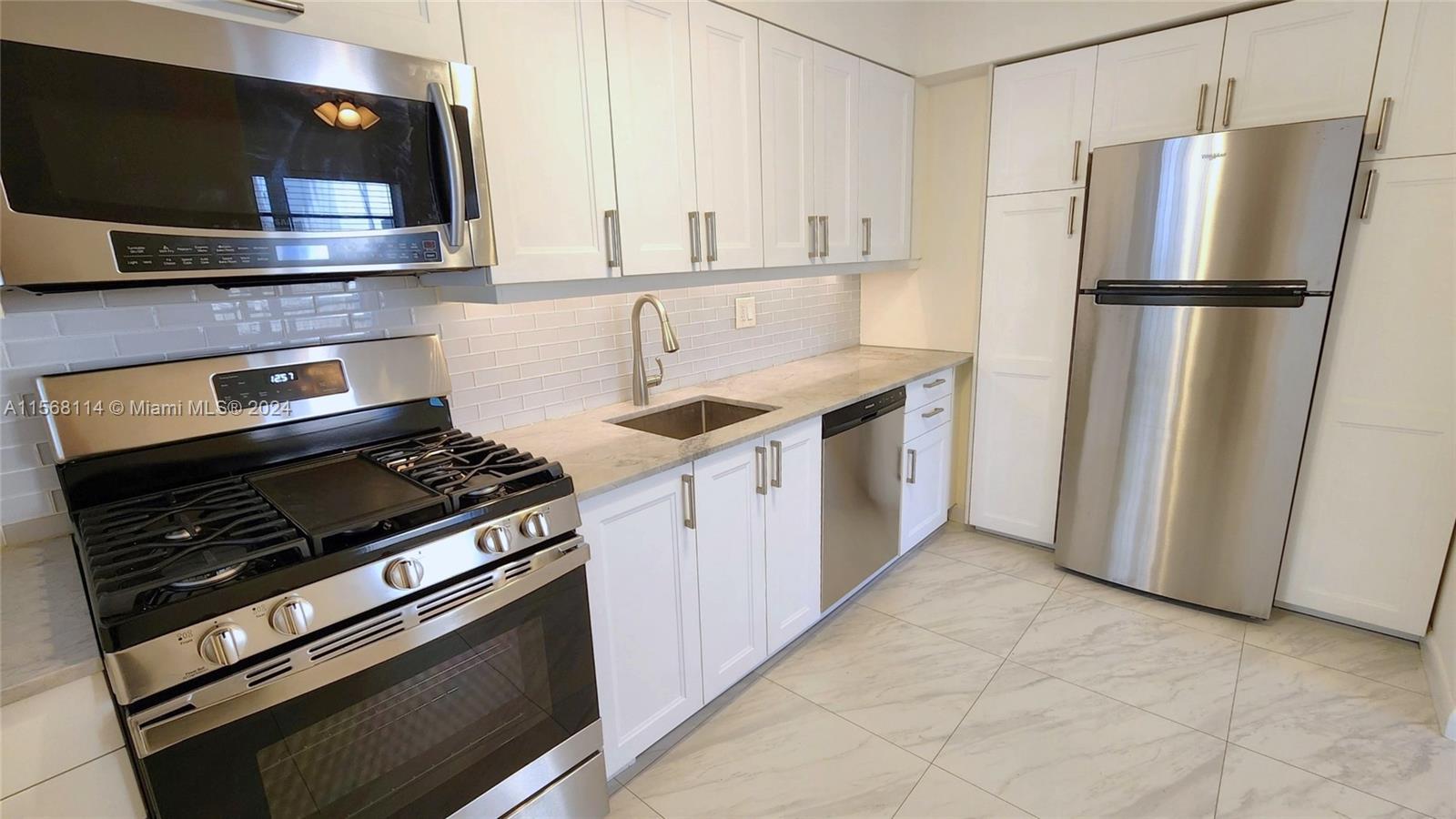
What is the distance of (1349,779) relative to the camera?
5.63 ft

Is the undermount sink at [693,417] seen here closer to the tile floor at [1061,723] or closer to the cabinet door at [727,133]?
the cabinet door at [727,133]

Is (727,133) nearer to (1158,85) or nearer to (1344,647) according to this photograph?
(1158,85)

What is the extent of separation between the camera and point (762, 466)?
6.49 feet

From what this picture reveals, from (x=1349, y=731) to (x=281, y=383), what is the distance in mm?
3027

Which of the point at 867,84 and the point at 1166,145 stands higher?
the point at 867,84

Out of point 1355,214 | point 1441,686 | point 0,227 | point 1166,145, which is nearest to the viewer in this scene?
point 0,227

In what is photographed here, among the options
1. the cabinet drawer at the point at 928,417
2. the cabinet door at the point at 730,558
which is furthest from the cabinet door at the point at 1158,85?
the cabinet door at the point at 730,558

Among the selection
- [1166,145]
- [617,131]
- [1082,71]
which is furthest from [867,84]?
[617,131]

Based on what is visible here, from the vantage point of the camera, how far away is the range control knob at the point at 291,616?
3.23ft

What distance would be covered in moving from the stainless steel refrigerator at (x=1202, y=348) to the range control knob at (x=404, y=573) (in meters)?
2.47

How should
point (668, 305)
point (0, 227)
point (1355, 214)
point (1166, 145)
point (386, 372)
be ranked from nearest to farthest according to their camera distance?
point (0, 227) < point (386, 372) < point (1355, 214) < point (1166, 145) < point (668, 305)

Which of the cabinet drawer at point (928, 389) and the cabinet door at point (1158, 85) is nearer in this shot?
the cabinet door at point (1158, 85)

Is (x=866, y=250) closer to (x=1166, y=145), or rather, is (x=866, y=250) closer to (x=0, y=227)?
(x=1166, y=145)

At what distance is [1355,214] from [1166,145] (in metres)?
0.60
